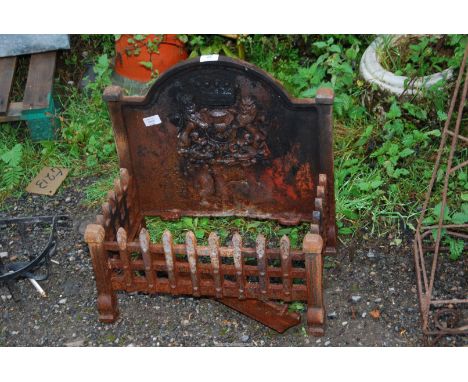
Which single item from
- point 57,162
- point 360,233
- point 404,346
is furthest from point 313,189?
point 57,162

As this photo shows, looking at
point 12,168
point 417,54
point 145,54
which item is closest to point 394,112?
point 417,54

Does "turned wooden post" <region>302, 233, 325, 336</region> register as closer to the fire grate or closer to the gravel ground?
the fire grate

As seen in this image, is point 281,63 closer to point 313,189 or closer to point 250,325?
point 313,189

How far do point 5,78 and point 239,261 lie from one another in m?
2.93

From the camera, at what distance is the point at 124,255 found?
12.9 feet

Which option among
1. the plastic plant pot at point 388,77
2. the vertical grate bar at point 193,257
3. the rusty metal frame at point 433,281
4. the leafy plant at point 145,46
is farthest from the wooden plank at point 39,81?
the rusty metal frame at point 433,281

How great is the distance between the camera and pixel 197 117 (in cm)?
420

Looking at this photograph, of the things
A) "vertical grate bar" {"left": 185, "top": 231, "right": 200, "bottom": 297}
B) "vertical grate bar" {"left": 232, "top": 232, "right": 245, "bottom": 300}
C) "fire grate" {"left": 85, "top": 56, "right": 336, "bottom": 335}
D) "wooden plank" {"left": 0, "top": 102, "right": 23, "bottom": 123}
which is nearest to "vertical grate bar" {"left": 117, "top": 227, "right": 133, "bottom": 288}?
"fire grate" {"left": 85, "top": 56, "right": 336, "bottom": 335}

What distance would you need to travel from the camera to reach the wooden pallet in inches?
220

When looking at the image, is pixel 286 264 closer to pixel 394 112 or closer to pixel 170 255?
pixel 170 255

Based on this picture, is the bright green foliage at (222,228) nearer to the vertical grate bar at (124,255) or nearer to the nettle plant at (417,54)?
the vertical grate bar at (124,255)

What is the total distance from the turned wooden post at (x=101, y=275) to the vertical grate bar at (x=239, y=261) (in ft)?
2.30

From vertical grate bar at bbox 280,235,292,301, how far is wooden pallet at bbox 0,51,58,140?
2602 mm

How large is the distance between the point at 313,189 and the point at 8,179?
2346mm
